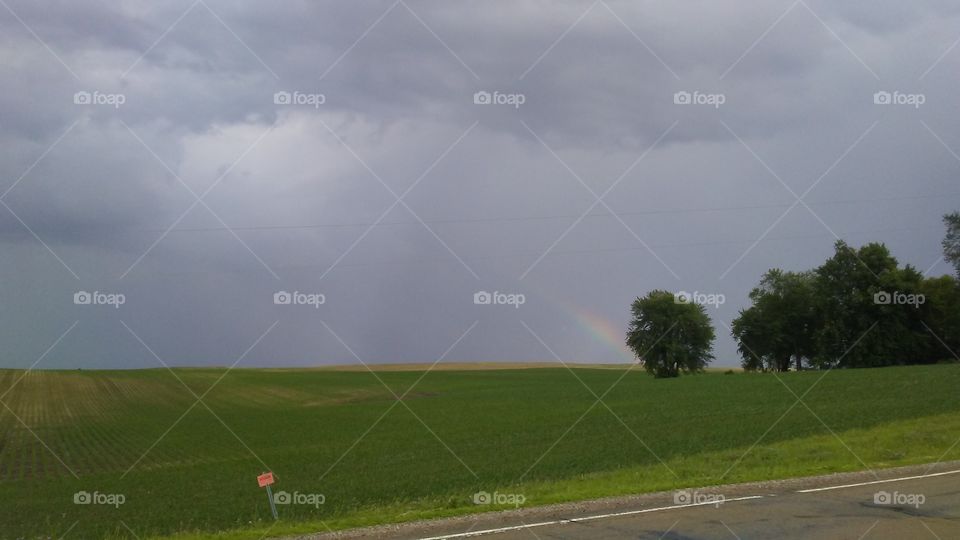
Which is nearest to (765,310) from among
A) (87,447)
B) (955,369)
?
(955,369)

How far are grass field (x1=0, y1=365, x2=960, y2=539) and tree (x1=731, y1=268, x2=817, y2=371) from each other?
31317 mm

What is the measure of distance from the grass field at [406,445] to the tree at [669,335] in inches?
933

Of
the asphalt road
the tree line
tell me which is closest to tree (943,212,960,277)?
the tree line

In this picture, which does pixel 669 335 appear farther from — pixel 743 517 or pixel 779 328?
pixel 743 517

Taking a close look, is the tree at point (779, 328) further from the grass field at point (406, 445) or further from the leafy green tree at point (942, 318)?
the grass field at point (406, 445)

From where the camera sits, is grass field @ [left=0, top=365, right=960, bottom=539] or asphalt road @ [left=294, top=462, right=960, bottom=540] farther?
grass field @ [left=0, top=365, right=960, bottom=539]

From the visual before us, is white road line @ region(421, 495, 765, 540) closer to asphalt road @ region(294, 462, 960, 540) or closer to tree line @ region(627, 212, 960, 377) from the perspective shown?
asphalt road @ region(294, 462, 960, 540)

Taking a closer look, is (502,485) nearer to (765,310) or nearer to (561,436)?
(561,436)

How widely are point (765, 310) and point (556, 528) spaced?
291ft

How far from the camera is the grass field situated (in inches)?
744

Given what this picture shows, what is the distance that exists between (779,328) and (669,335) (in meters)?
13.1

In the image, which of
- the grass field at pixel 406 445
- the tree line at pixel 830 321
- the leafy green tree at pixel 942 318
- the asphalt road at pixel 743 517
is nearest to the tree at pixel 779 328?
the tree line at pixel 830 321

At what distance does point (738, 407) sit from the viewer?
138 ft

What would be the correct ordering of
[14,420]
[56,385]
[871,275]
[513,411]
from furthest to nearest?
1. [871,275]
2. [56,385]
3. [513,411]
4. [14,420]
